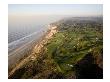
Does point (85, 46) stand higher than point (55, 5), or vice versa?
point (55, 5)

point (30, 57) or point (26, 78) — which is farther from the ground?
point (30, 57)
